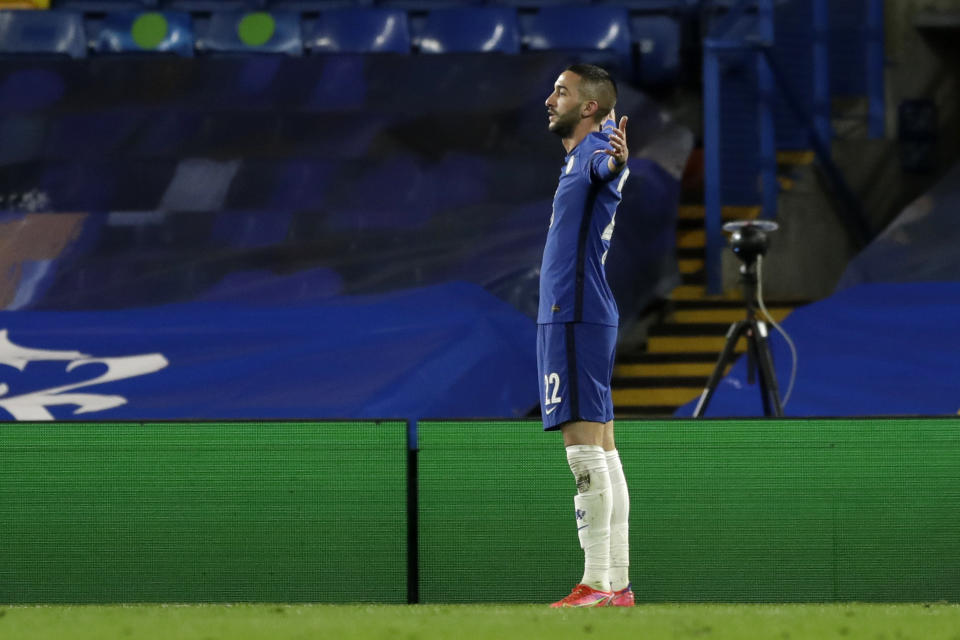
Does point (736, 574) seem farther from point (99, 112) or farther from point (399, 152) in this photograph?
point (99, 112)

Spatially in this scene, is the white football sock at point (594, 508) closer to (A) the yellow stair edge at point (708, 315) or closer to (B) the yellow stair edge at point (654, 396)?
(B) the yellow stair edge at point (654, 396)

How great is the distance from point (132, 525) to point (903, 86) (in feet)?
29.6

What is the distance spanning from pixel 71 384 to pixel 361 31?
5.47 meters

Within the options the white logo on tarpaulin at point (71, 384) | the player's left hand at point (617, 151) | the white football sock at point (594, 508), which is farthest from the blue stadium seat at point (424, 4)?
the white football sock at point (594, 508)

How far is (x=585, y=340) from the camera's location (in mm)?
3293

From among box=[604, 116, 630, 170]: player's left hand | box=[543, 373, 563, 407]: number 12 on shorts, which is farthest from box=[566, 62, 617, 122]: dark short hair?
box=[543, 373, 563, 407]: number 12 on shorts

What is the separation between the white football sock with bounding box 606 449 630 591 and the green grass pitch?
1.08 feet

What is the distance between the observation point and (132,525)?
13.6 ft

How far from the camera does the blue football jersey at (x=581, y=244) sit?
3.30m

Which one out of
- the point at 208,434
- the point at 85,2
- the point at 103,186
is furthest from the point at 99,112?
the point at 208,434

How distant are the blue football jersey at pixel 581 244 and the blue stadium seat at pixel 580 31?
21.5 ft

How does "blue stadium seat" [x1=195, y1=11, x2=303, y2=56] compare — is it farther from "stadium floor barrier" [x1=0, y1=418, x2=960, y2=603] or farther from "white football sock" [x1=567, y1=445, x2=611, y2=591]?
"white football sock" [x1=567, y1=445, x2=611, y2=591]

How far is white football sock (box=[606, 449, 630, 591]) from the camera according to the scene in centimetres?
342

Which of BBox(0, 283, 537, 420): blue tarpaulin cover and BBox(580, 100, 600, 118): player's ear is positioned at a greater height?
BBox(580, 100, 600, 118): player's ear
